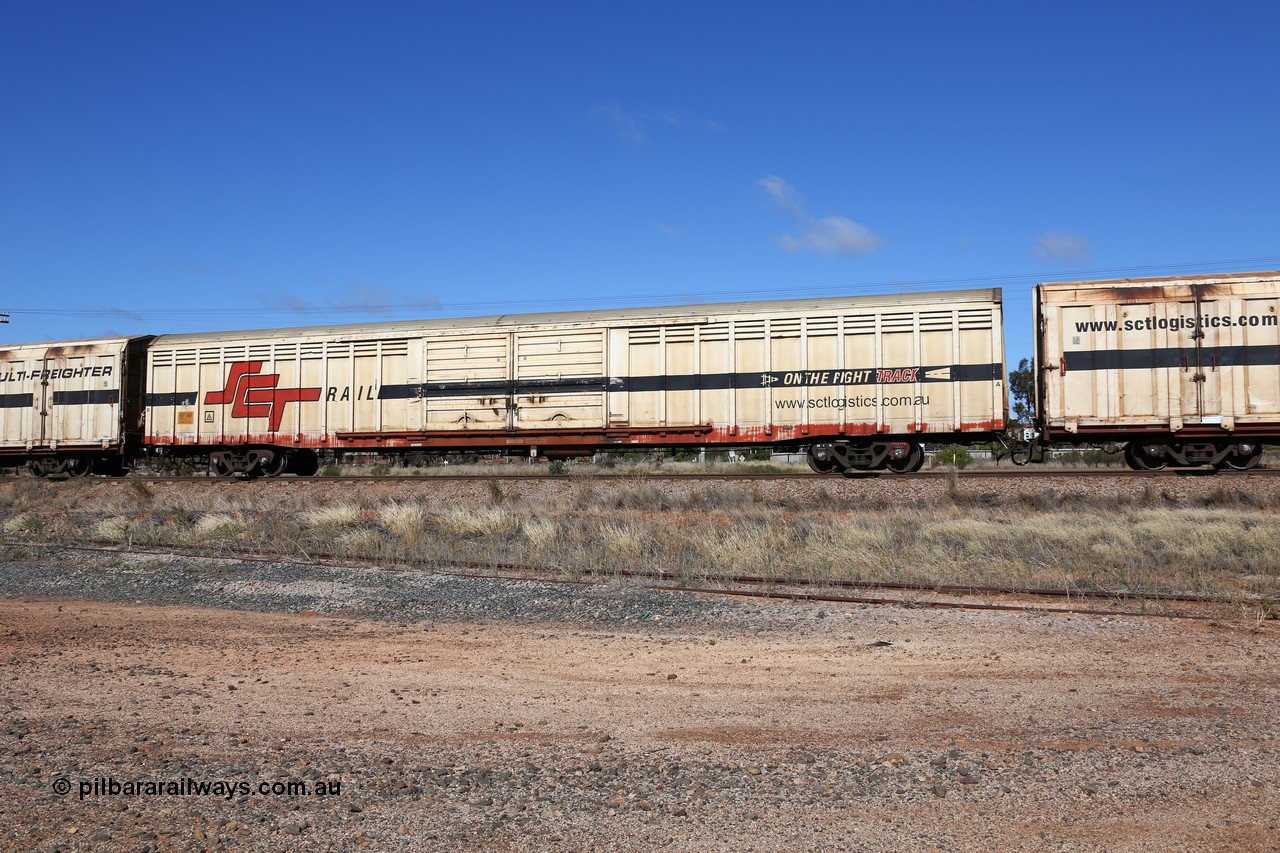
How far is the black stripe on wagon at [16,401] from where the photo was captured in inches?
888

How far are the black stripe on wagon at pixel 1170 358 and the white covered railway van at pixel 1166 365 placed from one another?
2cm

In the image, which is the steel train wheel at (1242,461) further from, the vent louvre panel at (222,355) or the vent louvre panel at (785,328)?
the vent louvre panel at (222,355)

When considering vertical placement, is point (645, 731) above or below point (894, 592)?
below

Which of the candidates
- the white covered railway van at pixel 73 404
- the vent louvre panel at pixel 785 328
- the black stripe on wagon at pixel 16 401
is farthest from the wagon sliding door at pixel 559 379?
the black stripe on wagon at pixel 16 401

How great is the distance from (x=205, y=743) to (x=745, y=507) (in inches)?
428

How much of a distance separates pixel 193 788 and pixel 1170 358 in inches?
647

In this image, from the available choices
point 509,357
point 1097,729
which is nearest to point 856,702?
point 1097,729

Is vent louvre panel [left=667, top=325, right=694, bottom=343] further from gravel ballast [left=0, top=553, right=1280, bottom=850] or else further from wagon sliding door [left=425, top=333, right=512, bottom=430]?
gravel ballast [left=0, top=553, right=1280, bottom=850]

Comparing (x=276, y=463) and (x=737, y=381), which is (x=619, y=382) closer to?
(x=737, y=381)

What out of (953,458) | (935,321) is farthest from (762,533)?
(953,458)

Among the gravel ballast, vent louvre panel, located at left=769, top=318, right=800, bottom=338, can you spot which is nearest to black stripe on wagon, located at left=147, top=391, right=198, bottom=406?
vent louvre panel, located at left=769, top=318, right=800, bottom=338

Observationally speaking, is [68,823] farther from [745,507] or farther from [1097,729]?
[745,507]

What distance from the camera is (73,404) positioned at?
2197 centimetres

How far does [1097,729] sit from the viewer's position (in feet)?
14.8
